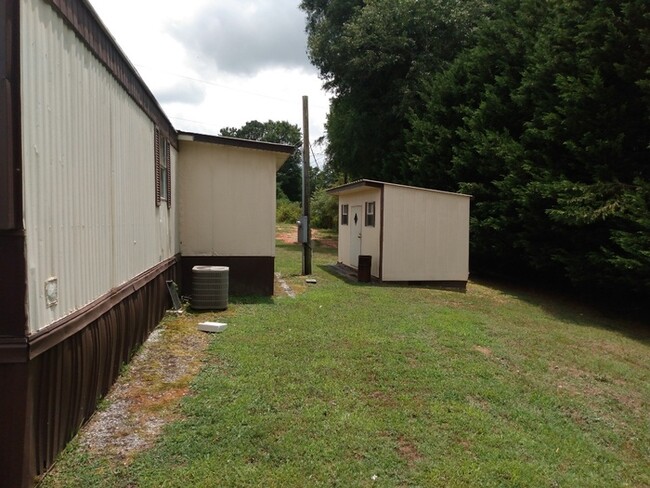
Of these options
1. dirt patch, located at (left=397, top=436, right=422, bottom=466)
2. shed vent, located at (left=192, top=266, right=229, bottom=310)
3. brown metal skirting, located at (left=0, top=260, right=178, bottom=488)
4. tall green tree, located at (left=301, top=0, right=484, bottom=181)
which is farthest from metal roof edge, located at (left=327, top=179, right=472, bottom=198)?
dirt patch, located at (left=397, top=436, right=422, bottom=466)

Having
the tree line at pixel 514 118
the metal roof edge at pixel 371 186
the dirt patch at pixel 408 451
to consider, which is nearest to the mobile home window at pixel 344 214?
the metal roof edge at pixel 371 186

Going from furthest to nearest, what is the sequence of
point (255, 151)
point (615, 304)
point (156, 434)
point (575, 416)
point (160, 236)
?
point (615, 304) < point (255, 151) < point (160, 236) < point (575, 416) < point (156, 434)

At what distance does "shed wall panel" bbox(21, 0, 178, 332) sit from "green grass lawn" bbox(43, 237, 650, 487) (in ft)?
3.65

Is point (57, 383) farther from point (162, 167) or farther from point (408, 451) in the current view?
point (162, 167)

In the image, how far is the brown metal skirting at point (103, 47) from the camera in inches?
128

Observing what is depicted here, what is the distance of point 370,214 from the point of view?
1273 centimetres

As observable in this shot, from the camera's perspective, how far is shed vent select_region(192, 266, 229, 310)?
7473mm

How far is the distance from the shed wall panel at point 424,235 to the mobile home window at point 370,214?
0.79 meters

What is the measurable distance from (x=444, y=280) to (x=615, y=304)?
159 inches

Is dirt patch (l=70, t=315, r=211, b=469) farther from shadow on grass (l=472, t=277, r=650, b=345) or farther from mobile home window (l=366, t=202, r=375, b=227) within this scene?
shadow on grass (l=472, t=277, r=650, b=345)

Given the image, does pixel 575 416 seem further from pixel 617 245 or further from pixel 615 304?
pixel 615 304

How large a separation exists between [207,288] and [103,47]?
162 inches

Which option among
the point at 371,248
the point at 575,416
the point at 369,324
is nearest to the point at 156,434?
the point at 575,416

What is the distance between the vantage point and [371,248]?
12602 mm
